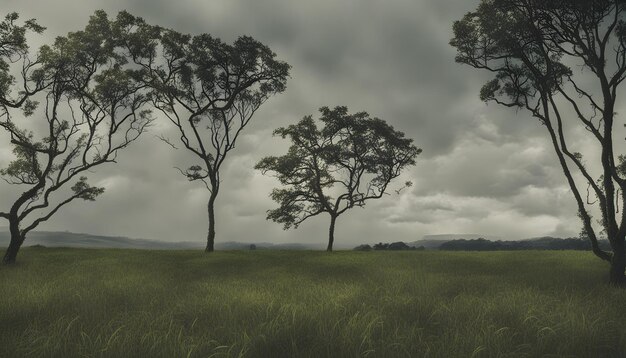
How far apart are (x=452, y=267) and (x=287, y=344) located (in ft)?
57.8

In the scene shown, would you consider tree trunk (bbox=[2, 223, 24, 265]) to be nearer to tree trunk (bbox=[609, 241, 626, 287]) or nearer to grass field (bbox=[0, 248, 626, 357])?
grass field (bbox=[0, 248, 626, 357])

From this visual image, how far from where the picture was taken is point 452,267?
2162cm

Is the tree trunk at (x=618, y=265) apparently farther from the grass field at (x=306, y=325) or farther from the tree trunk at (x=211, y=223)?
the tree trunk at (x=211, y=223)

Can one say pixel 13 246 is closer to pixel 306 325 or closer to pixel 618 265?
pixel 306 325

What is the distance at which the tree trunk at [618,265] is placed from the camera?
14.4 m

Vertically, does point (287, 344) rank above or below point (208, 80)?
below

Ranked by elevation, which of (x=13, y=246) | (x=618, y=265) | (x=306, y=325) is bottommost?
(x=306, y=325)

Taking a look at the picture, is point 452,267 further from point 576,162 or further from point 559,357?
point 559,357

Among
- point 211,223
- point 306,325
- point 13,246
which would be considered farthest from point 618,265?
point 13,246

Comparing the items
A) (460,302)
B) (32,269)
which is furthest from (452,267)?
(32,269)

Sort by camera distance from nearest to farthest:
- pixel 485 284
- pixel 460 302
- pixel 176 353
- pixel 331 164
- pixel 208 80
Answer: pixel 176 353 → pixel 460 302 → pixel 485 284 → pixel 208 80 → pixel 331 164

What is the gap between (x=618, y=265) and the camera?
14.6 metres

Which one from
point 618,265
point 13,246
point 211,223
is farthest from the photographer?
point 211,223

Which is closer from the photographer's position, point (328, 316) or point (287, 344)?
point (287, 344)
